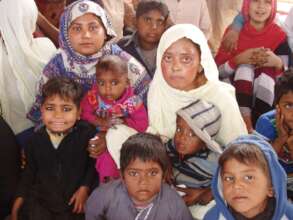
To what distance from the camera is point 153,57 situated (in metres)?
2.96

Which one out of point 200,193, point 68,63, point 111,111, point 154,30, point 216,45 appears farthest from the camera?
point 216,45

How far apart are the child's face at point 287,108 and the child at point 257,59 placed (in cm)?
62

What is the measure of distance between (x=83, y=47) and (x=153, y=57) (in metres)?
0.54

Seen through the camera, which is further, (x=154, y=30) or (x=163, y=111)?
(x=154, y=30)

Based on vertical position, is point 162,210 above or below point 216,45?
below

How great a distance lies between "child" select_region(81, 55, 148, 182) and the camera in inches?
93.0

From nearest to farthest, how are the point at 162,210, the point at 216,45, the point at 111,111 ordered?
the point at 162,210
the point at 111,111
the point at 216,45

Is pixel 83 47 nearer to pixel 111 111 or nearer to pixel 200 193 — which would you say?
pixel 111 111

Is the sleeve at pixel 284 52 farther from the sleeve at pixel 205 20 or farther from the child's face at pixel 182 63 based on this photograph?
the child's face at pixel 182 63

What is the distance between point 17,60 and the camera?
272 cm

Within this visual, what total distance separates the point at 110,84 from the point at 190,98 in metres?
0.38

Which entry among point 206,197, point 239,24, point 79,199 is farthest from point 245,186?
point 239,24

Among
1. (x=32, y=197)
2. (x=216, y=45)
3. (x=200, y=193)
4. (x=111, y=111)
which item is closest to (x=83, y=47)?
(x=111, y=111)

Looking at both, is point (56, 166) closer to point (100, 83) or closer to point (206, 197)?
point (100, 83)
